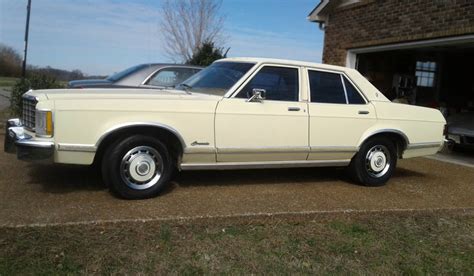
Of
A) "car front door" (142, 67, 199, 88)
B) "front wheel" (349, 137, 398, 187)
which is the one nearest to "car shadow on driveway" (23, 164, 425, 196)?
"front wheel" (349, 137, 398, 187)

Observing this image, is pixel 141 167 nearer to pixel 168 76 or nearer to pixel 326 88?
pixel 326 88

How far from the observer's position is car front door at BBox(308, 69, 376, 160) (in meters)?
5.68

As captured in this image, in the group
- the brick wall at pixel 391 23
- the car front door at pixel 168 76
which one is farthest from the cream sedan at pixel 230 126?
the brick wall at pixel 391 23

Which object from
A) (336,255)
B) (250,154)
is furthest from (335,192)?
(336,255)

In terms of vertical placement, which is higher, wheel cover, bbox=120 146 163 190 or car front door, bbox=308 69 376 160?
car front door, bbox=308 69 376 160

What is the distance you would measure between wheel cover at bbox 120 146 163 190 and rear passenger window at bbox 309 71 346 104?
204 cm

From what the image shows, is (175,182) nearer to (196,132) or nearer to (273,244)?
(196,132)

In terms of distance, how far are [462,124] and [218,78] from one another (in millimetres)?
6735

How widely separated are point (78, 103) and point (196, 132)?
47.5 inches

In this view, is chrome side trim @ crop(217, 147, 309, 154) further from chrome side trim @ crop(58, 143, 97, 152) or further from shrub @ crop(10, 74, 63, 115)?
shrub @ crop(10, 74, 63, 115)

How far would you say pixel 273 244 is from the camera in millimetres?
4094

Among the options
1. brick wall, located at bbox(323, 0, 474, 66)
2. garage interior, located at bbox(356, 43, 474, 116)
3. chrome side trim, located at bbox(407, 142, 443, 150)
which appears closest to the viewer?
chrome side trim, located at bbox(407, 142, 443, 150)

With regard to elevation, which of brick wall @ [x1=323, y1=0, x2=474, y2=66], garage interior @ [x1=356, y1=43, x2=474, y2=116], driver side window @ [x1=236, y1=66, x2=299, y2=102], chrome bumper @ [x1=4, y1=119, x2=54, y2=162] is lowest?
chrome bumper @ [x1=4, y1=119, x2=54, y2=162]

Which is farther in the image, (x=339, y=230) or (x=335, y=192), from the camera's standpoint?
(x=335, y=192)
